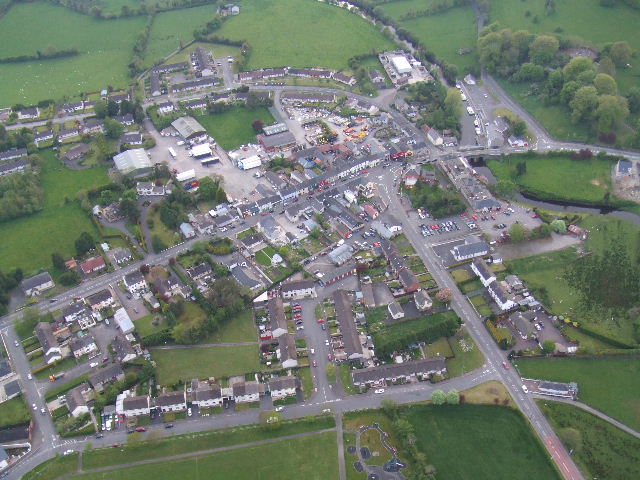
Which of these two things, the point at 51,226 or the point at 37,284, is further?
the point at 51,226

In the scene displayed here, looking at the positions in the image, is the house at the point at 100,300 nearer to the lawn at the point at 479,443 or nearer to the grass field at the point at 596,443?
the lawn at the point at 479,443

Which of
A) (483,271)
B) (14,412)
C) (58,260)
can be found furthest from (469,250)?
(14,412)

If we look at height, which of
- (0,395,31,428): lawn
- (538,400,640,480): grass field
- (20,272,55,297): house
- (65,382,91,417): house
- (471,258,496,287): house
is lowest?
(538,400,640,480): grass field

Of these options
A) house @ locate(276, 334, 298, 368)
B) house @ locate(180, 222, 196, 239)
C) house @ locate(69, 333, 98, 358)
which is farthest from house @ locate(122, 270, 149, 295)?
house @ locate(276, 334, 298, 368)

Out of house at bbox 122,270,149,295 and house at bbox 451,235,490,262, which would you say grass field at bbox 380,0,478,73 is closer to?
house at bbox 451,235,490,262

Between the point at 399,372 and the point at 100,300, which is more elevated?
the point at 100,300

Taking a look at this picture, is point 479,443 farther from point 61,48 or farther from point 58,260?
point 61,48

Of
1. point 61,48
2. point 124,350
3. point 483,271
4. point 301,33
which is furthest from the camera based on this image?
point 301,33

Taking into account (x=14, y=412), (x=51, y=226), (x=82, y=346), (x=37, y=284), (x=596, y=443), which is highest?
(x=51, y=226)
